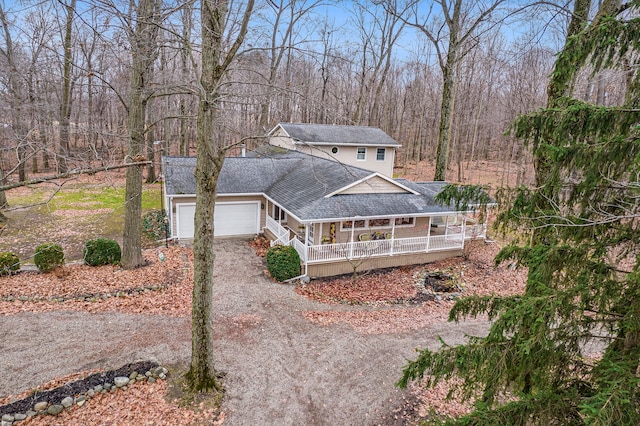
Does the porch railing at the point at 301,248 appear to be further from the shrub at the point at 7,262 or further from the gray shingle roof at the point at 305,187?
the shrub at the point at 7,262

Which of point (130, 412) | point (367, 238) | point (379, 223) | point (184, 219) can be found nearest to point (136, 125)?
point (184, 219)

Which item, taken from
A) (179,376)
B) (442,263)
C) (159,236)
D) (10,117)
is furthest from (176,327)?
(10,117)

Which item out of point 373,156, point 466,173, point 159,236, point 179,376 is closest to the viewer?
point 179,376

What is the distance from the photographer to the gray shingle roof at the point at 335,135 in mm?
23953

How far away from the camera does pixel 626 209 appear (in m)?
3.79

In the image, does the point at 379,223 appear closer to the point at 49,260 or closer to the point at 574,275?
the point at 574,275

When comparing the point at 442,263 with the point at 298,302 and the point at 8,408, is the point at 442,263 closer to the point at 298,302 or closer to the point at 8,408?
the point at 298,302

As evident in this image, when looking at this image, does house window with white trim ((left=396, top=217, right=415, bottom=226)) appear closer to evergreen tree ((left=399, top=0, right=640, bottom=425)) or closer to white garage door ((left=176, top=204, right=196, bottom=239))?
white garage door ((left=176, top=204, right=196, bottom=239))

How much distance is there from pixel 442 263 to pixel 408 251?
1861 millimetres

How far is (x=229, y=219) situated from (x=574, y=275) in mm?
15616

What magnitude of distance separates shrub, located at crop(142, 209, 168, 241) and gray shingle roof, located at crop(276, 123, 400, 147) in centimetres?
960

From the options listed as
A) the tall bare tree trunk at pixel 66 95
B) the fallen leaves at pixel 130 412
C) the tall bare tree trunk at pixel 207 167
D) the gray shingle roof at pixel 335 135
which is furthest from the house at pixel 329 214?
the fallen leaves at pixel 130 412

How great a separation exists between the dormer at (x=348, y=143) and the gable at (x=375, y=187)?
831cm

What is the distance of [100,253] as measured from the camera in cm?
1289
